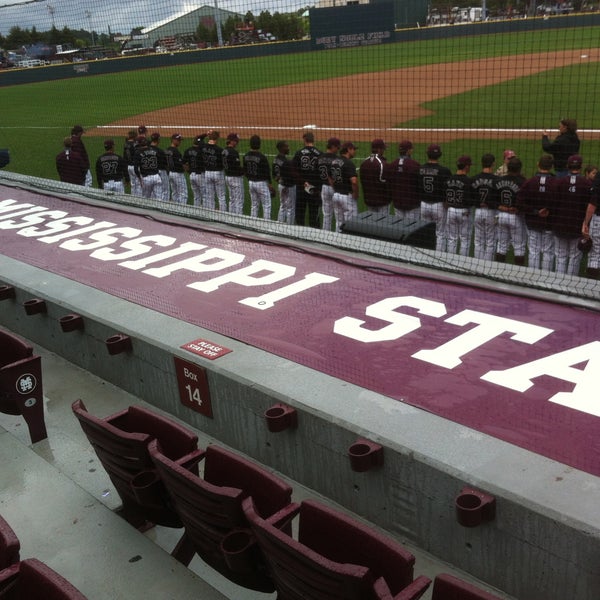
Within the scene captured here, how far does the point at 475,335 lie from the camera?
4352 mm

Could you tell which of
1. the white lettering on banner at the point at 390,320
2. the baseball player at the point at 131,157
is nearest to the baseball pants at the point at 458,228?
the white lettering on banner at the point at 390,320

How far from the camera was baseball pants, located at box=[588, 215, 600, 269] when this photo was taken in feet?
23.2

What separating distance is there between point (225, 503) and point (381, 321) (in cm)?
234

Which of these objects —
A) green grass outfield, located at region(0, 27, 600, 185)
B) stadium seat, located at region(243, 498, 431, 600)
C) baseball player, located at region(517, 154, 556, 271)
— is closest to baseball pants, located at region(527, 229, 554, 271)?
baseball player, located at region(517, 154, 556, 271)

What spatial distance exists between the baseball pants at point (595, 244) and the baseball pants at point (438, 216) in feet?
5.65

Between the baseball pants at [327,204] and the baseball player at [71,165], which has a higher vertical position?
the baseball player at [71,165]

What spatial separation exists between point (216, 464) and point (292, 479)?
103cm

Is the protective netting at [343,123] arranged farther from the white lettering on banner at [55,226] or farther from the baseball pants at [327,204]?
the white lettering on banner at [55,226]

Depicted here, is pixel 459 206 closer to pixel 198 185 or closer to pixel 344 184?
pixel 344 184

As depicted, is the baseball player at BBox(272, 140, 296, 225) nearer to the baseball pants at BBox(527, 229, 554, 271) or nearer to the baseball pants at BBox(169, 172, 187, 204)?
the baseball pants at BBox(169, 172, 187, 204)

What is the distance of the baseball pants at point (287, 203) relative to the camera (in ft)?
33.2

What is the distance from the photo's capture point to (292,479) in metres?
3.85

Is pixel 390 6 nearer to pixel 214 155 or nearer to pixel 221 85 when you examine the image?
pixel 221 85

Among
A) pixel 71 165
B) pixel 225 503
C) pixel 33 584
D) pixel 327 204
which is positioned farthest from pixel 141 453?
pixel 71 165
